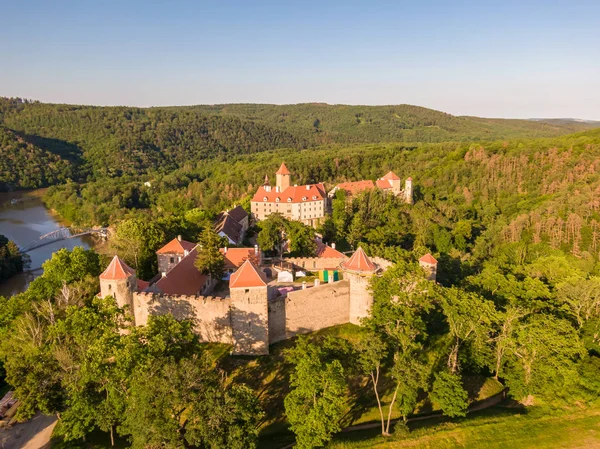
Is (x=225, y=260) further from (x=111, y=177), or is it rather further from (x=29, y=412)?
(x=111, y=177)

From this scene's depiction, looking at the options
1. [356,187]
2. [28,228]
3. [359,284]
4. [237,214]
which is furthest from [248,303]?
[28,228]

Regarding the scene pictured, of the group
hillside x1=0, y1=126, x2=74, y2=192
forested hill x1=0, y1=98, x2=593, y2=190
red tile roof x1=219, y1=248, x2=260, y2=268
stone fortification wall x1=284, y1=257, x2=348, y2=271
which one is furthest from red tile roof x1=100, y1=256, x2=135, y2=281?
forested hill x1=0, y1=98, x2=593, y2=190

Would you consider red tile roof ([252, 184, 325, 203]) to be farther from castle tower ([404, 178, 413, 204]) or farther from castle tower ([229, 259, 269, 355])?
castle tower ([229, 259, 269, 355])

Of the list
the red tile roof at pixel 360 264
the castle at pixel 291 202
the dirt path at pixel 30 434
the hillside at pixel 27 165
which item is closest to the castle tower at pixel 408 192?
the castle at pixel 291 202

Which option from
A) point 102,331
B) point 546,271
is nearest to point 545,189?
point 546,271

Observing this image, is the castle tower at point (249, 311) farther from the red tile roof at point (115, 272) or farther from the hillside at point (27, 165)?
the hillside at point (27, 165)

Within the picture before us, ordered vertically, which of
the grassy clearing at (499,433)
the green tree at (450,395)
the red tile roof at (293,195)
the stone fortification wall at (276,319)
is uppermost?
the red tile roof at (293,195)
